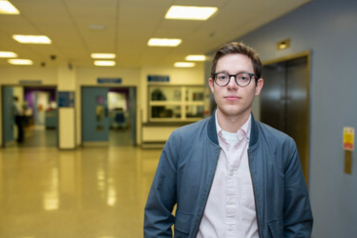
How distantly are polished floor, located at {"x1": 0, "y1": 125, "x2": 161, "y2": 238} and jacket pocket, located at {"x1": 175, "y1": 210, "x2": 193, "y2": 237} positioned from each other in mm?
3043

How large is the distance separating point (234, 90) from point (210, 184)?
44 centimetres

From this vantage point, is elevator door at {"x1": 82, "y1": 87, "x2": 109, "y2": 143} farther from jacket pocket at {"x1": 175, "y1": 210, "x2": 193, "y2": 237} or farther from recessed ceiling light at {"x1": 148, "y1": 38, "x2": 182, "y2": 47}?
jacket pocket at {"x1": 175, "y1": 210, "x2": 193, "y2": 237}

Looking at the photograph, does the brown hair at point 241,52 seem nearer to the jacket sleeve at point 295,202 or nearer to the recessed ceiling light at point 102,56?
the jacket sleeve at point 295,202

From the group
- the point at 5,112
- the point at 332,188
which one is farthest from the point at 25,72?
the point at 332,188

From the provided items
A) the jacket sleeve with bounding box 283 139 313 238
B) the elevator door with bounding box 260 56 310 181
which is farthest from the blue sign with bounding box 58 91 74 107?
the jacket sleeve with bounding box 283 139 313 238

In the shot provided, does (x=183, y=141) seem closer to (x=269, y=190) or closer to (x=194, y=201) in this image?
(x=194, y=201)

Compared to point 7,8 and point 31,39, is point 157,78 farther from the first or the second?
point 7,8

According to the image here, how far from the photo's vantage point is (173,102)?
12.8 m

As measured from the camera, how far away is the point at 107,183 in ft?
23.5

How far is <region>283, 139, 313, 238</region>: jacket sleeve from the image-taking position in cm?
156

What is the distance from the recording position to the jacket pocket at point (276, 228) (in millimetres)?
1516

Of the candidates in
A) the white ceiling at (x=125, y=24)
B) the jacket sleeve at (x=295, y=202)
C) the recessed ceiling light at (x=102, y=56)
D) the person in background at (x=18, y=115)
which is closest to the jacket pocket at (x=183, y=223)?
the jacket sleeve at (x=295, y=202)

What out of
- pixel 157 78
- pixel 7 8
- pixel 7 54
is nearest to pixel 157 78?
pixel 157 78

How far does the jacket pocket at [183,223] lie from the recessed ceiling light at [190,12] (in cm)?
379
